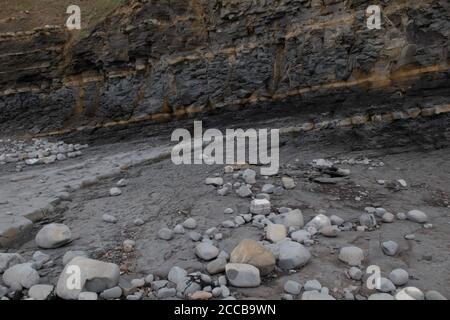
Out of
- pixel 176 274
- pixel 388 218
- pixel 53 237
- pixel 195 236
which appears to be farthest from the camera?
pixel 388 218

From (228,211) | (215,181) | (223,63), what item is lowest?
(228,211)

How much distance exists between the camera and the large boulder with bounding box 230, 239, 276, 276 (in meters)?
3.35

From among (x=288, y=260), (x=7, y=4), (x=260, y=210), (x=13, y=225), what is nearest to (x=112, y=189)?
(x=13, y=225)

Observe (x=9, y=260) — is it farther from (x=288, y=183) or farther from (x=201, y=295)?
(x=288, y=183)

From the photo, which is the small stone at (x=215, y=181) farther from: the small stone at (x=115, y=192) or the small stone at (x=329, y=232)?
the small stone at (x=329, y=232)

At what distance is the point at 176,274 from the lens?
3.33 m

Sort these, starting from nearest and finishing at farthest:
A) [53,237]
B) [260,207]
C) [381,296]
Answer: [381,296], [53,237], [260,207]

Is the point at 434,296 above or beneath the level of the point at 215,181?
beneath

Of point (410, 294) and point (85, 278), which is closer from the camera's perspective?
point (410, 294)

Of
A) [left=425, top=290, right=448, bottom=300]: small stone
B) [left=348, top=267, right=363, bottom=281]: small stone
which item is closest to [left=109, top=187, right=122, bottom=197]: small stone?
[left=348, top=267, right=363, bottom=281]: small stone

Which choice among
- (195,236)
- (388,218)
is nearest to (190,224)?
(195,236)

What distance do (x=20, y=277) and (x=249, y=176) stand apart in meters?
3.28

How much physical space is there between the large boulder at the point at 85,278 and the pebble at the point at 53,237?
840 mm

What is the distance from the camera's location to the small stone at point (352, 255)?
352cm
